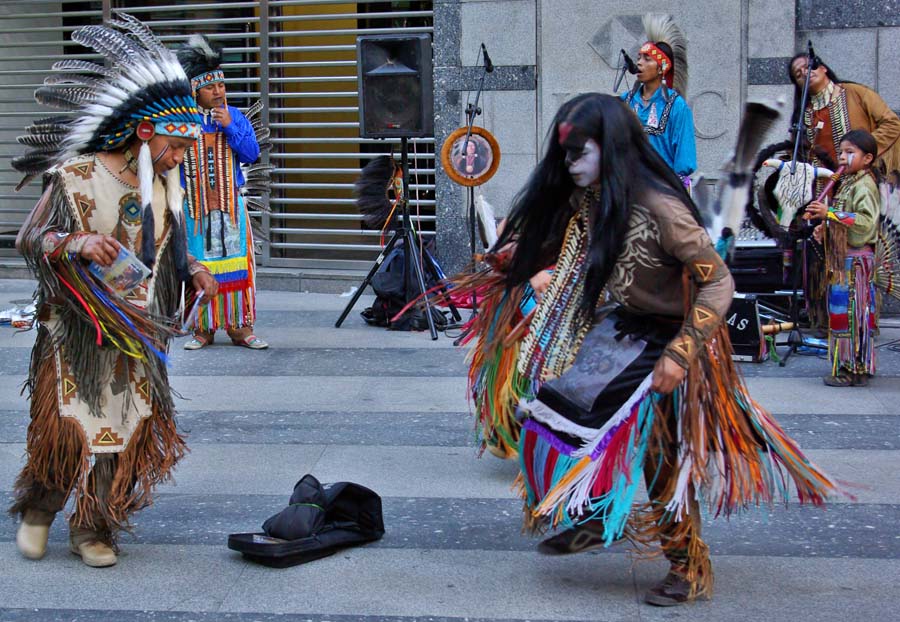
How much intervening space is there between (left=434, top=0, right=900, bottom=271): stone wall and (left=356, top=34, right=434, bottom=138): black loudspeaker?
1285mm

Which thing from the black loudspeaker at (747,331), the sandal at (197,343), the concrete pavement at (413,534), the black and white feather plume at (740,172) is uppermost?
the black and white feather plume at (740,172)

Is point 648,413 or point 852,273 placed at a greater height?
point 852,273

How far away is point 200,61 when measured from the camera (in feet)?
25.1

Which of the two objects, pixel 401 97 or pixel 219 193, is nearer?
pixel 219 193

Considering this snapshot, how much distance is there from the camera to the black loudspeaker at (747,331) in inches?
310

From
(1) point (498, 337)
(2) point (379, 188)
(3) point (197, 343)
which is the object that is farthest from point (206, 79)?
(1) point (498, 337)

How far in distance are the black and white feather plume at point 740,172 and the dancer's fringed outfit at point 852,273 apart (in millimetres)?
3396

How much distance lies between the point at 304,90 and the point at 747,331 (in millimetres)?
5688

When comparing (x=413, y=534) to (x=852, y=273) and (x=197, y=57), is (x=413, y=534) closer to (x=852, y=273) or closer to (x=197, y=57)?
(x=852, y=273)

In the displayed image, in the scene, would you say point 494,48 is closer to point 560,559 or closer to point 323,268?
point 323,268

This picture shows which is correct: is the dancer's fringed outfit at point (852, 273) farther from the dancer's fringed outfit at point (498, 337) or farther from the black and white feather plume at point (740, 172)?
the black and white feather plume at point (740, 172)

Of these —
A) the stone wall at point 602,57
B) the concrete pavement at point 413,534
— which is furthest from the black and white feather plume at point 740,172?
the stone wall at point 602,57

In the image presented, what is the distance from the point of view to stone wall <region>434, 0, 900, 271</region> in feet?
31.3

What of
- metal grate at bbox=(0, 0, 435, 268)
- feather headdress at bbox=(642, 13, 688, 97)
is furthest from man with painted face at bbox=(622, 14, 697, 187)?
metal grate at bbox=(0, 0, 435, 268)
